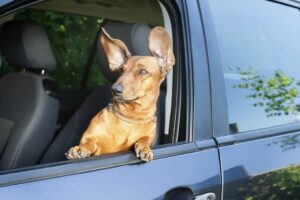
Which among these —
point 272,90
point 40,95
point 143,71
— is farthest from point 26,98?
point 272,90

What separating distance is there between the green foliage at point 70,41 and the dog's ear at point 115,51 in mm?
1904

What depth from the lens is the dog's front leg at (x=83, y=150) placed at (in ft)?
5.91

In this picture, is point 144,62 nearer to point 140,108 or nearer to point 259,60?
point 140,108

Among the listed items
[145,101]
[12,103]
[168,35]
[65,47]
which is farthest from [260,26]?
[65,47]

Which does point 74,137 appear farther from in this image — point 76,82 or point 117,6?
point 76,82

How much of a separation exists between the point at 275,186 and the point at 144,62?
0.83 meters

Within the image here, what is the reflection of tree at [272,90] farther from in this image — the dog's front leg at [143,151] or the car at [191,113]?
the dog's front leg at [143,151]

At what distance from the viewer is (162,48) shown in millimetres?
2078

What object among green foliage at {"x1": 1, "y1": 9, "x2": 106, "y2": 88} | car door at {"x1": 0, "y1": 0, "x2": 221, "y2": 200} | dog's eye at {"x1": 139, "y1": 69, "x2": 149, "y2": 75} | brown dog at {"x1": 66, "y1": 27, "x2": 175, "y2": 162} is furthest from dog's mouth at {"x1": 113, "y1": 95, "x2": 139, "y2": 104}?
green foliage at {"x1": 1, "y1": 9, "x2": 106, "y2": 88}

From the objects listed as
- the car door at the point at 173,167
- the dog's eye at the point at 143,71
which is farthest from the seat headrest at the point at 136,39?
the dog's eye at the point at 143,71

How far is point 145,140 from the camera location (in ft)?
6.43

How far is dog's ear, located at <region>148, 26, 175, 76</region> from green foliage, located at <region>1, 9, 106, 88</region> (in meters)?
1.94

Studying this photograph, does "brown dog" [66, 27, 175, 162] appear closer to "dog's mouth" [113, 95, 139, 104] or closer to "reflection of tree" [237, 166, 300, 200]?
"dog's mouth" [113, 95, 139, 104]

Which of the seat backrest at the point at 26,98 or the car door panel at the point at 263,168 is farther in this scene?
the seat backrest at the point at 26,98
